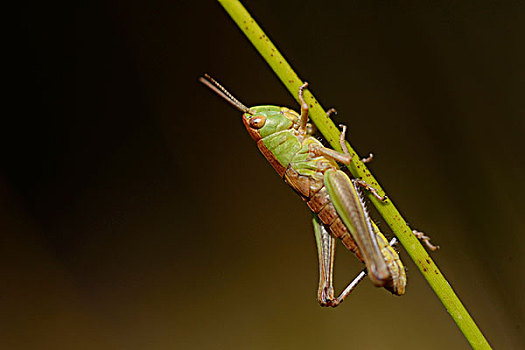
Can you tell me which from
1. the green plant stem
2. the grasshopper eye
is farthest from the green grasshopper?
the green plant stem

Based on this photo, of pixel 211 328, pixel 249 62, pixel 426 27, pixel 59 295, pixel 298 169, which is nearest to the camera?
pixel 298 169

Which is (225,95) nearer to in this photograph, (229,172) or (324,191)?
(324,191)

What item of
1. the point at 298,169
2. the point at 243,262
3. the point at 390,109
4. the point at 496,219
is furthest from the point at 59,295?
the point at 496,219

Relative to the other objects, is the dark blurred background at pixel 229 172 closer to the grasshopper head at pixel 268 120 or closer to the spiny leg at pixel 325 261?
the grasshopper head at pixel 268 120

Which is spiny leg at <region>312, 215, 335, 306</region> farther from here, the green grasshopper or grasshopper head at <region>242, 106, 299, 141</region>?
grasshopper head at <region>242, 106, 299, 141</region>

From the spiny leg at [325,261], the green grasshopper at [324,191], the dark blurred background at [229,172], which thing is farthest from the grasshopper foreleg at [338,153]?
the dark blurred background at [229,172]

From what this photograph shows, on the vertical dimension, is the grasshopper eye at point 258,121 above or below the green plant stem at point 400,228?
above

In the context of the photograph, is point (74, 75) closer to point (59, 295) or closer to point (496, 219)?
point (59, 295)
